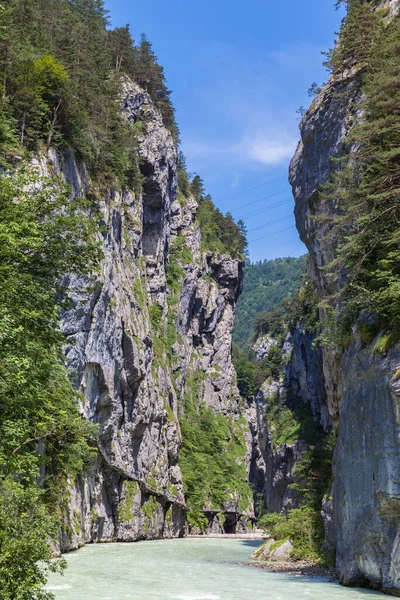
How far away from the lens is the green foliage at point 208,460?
196ft

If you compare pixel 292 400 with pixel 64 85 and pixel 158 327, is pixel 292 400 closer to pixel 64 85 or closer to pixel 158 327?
pixel 158 327

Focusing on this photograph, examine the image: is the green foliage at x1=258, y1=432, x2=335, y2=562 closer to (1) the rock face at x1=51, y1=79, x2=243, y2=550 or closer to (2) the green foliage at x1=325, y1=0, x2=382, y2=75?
(1) the rock face at x1=51, y1=79, x2=243, y2=550

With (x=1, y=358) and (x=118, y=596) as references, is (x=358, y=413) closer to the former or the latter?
(x=118, y=596)

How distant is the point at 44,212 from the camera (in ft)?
46.6

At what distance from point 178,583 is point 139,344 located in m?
27.8

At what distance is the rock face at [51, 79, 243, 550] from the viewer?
3300 cm

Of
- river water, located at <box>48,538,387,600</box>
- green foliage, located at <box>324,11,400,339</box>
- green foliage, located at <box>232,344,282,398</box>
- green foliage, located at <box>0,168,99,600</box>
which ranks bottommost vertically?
river water, located at <box>48,538,387,600</box>

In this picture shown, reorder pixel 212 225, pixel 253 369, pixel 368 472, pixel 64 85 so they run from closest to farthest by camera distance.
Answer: pixel 368 472 < pixel 64 85 < pixel 212 225 < pixel 253 369

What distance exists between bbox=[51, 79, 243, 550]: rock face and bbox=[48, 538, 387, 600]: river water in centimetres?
573

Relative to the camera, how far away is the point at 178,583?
57.4 feet

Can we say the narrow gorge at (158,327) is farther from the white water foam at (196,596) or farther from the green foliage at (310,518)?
the white water foam at (196,596)

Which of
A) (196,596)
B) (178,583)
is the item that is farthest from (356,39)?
(196,596)

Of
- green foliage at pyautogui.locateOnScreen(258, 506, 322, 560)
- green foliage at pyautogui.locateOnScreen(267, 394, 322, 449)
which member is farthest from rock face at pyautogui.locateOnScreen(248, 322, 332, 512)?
green foliage at pyautogui.locateOnScreen(258, 506, 322, 560)

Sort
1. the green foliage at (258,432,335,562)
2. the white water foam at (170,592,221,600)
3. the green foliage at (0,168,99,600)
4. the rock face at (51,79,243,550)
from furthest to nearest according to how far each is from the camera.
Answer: the rock face at (51,79,243,550), the green foliage at (258,432,335,562), the white water foam at (170,592,221,600), the green foliage at (0,168,99,600)
